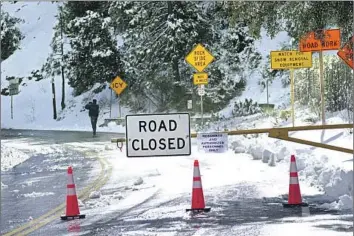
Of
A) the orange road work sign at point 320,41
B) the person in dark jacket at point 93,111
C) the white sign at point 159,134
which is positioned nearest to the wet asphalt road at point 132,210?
the person in dark jacket at point 93,111

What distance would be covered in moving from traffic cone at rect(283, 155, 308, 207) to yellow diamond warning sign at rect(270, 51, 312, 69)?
2.15ft

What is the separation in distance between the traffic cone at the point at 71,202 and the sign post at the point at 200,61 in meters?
1.06

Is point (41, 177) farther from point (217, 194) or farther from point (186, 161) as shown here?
point (217, 194)

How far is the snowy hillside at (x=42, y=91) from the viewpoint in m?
4.98

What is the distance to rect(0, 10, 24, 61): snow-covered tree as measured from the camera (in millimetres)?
5129

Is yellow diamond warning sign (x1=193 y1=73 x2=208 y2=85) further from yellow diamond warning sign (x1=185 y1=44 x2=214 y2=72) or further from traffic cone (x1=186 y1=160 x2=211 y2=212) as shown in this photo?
traffic cone (x1=186 y1=160 x2=211 y2=212)

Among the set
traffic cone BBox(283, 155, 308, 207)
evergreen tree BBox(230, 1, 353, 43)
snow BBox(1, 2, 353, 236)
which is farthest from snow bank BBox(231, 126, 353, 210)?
evergreen tree BBox(230, 1, 353, 43)

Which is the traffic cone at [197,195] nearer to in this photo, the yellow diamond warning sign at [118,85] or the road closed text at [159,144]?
the road closed text at [159,144]

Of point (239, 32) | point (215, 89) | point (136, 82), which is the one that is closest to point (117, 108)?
point (136, 82)

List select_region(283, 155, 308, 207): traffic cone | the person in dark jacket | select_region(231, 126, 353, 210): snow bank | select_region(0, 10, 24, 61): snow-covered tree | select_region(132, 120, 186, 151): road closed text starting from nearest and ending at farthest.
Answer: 1. select_region(132, 120, 186, 151): road closed text
2. the person in dark jacket
3. select_region(0, 10, 24, 61): snow-covered tree
4. select_region(283, 155, 308, 207): traffic cone
5. select_region(231, 126, 353, 210): snow bank

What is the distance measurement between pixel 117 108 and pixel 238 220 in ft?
3.79

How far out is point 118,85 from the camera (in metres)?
5.03

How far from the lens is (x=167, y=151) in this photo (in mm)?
4840

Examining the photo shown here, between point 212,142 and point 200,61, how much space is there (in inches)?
22.1
